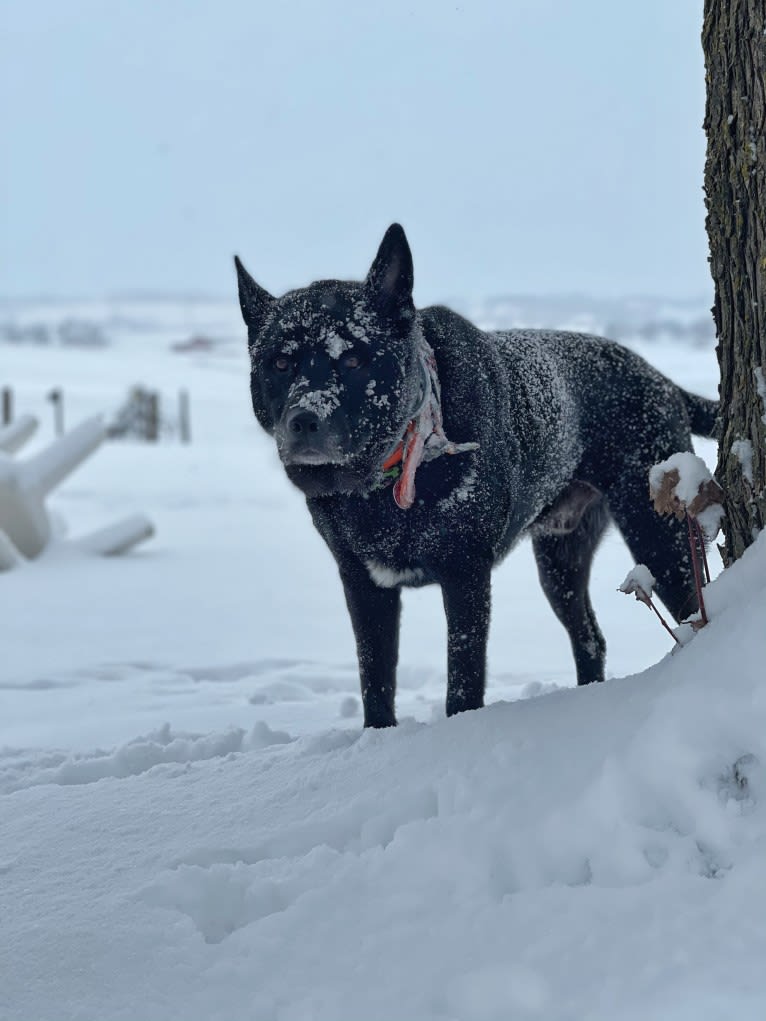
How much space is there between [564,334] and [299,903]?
2.33 metres

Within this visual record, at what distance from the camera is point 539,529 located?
3830 millimetres

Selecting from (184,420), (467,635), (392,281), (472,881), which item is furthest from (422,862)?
(184,420)

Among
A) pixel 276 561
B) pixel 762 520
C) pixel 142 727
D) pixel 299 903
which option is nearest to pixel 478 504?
pixel 762 520

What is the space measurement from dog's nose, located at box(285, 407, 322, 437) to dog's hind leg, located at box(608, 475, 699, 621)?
1291 mm

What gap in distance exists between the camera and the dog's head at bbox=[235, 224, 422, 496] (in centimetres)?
280

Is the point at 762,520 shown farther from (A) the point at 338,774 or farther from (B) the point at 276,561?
(B) the point at 276,561

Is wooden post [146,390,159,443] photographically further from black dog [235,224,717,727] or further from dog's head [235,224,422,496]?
dog's head [235,224,422,496]

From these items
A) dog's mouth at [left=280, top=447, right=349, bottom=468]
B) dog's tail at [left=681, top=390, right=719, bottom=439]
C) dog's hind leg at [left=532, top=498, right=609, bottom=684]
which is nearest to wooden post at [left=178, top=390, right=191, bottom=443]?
dog's hind leg at [left=532, top=498, right=609, bottom=684]

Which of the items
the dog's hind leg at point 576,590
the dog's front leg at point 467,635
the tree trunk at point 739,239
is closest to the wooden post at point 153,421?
the dog's hind leg at point 576,590

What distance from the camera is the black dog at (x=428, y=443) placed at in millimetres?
2859

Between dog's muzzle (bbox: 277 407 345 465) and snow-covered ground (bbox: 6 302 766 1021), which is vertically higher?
dog's muzzle (bbox: 277 407 345 465)

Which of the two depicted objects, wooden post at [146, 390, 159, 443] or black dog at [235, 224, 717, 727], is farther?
wooden post at [146, 390, 159, 443]

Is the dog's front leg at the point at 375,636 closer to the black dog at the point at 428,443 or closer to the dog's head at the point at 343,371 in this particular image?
the black dog at the point at 428,443

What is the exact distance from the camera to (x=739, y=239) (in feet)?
7.92
